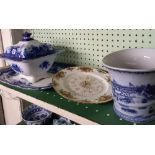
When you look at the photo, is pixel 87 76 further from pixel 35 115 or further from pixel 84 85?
pixel 35 115

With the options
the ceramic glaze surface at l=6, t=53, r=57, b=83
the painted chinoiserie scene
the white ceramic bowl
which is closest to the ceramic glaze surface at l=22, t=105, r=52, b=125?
the painted chinoiserie scene

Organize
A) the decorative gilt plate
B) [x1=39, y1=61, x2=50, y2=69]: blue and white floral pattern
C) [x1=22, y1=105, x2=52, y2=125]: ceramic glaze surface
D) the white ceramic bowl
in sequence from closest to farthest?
the white ceramic bowl → the decorative gilt plate → [x1=39, y1=61, x2=50, y2=69]: blue and white floral pattern → [x1=22, y1=105, x2=52, y2=125]: ceramic glaze surface

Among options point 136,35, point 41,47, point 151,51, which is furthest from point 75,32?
point 151,51

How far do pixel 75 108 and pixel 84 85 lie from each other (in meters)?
0.13

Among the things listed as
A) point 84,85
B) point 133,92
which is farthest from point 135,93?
point 84,85

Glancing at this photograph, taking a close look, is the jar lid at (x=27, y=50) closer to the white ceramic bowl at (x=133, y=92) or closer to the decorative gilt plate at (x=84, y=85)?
the decorative gilt plate at (x=84, y=85)

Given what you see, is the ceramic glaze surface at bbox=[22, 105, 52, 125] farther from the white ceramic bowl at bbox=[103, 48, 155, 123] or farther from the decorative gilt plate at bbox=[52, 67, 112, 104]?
the white ceramic bowl at bbox=[103, 48, 155, 123]

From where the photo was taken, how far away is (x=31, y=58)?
779 mm

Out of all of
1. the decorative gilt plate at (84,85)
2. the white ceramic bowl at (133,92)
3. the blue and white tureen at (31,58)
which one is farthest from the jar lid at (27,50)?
the white ceramic bowl at (133,92)

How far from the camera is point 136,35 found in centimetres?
73

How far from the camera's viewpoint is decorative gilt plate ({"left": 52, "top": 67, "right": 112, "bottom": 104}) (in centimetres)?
69

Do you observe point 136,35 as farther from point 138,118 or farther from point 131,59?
point 138,118

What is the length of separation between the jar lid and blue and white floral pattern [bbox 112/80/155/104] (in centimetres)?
36

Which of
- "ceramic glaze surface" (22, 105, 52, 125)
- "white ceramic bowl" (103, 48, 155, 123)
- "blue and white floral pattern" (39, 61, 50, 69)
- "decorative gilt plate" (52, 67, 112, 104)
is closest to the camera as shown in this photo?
"white ceramic bowl" (103, 48, 155, 123)
